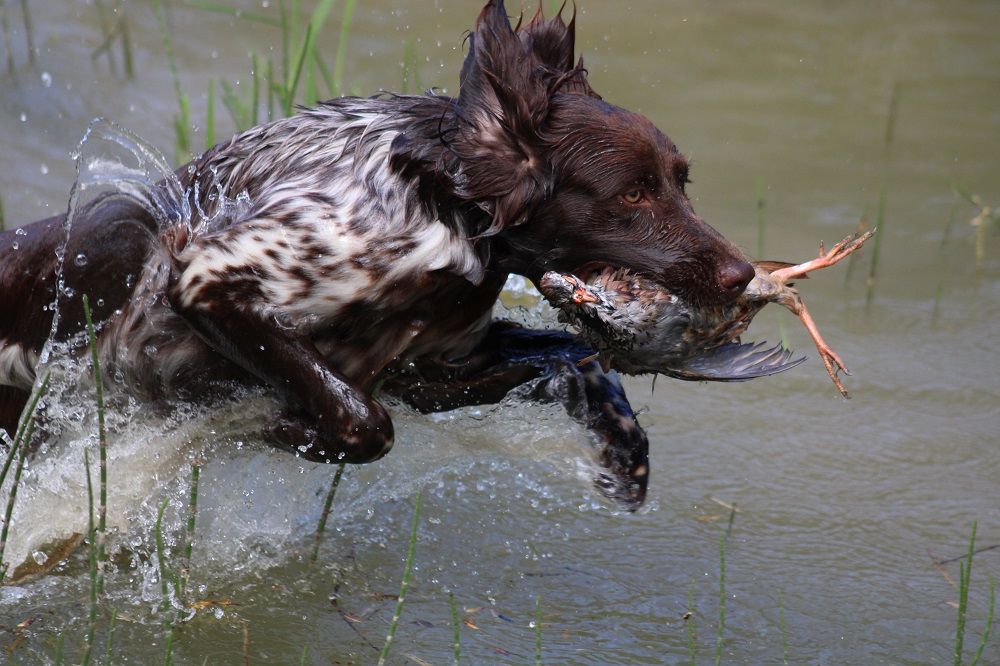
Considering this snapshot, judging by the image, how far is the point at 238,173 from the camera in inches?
133

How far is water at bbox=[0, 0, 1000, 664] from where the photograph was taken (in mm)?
3359

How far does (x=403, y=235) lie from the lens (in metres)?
3.08

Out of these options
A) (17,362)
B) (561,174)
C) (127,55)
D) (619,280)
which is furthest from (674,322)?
(127,55)

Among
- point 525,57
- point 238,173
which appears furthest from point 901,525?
point 238,173

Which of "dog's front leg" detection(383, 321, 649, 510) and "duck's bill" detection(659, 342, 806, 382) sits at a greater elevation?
"duck's bill" detection(659, 342, 806, 382)

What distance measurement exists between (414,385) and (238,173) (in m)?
0.69

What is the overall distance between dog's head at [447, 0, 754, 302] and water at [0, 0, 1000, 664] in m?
0.66

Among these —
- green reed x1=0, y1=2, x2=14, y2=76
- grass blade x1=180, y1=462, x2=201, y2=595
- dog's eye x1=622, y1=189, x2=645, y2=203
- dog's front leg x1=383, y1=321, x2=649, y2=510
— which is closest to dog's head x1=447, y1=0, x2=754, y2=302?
dog's eye x1=622, y1=189, x2=645, y2=203

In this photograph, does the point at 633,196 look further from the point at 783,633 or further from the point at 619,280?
the point at 783,633

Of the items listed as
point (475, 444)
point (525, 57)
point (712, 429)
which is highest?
point (525, 57)

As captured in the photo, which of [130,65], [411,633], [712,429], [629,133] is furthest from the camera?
[130,65]

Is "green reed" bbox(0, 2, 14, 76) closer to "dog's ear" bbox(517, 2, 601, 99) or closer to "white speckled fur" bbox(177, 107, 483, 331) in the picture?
"white speckled fur" bbox(177, 107, 483, 331)

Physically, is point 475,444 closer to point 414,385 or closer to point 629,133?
point 414,385

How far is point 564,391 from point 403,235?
66 cm
